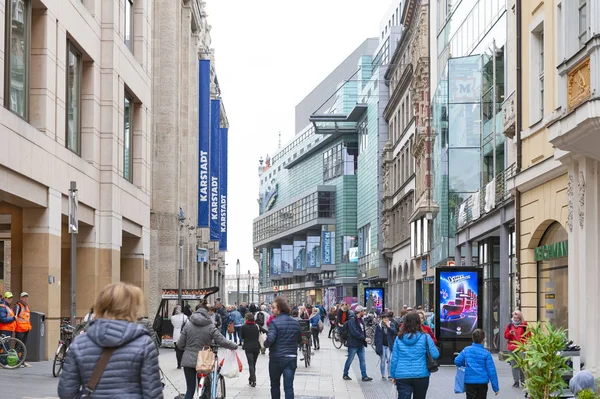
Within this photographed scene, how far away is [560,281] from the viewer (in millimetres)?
21281

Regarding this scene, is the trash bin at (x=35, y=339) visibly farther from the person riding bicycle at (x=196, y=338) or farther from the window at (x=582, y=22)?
the window at (x=582, y=22)

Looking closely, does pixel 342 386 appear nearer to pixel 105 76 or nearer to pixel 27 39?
pixel 27 39

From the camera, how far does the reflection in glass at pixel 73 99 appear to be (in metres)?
29.1

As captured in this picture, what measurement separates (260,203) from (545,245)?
16221 centimetres

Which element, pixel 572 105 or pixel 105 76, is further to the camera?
pixel 105 76

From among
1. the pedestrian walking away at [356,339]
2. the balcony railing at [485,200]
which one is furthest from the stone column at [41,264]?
the balcony railing at [485,200]

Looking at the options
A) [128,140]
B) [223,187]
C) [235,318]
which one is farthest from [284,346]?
[223,187]

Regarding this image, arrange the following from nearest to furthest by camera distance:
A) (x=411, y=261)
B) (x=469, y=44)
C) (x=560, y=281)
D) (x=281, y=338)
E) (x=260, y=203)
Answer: (x=281, y=338)
(x=560, y=281)
(x=469, y=44)
(x=411, y=261)
(x=260, y=203)

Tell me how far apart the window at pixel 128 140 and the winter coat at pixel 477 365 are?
23760 millimetres

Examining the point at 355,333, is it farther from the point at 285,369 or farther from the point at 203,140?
the point at 203,140

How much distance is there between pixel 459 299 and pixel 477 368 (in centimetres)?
1381

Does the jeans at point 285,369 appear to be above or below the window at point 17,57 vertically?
below

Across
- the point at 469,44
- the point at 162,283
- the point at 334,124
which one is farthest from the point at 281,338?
the point at 334,124

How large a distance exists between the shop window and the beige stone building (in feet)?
36.5
